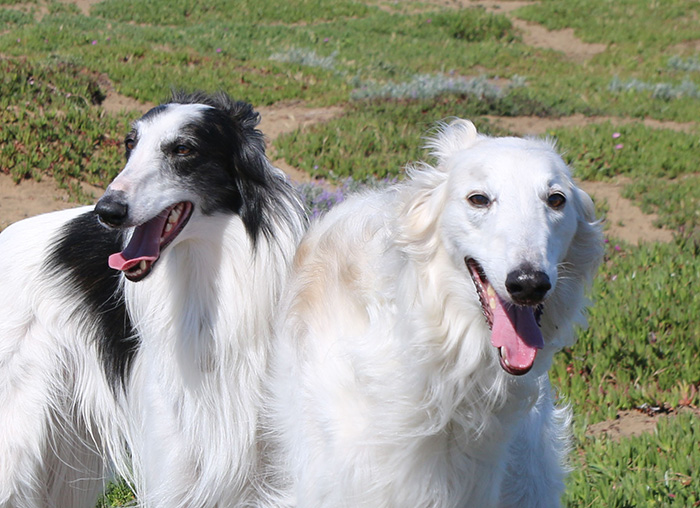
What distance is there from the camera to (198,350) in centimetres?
355

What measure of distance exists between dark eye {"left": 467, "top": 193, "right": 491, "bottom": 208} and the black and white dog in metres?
1.07

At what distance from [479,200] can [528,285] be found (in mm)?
420

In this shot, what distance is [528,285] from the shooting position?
246cm

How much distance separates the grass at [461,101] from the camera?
514cm

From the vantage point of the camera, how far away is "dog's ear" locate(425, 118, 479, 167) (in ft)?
10.2

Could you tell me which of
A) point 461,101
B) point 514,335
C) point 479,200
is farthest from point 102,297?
point 461,101

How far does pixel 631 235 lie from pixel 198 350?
228 inches

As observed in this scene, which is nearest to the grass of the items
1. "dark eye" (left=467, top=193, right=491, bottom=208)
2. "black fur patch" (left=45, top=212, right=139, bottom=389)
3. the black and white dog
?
the black and white dog

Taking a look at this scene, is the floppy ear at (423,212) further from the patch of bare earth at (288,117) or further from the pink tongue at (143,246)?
the patch of bare earth at (288,117)

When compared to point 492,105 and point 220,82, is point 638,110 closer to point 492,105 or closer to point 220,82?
point 492,105

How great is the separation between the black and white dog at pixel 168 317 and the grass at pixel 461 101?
1.09 m

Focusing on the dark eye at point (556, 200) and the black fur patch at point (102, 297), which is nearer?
the dark eye at point (556, 200)

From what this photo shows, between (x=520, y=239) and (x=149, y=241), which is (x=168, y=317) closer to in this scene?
(x=149, y=241)

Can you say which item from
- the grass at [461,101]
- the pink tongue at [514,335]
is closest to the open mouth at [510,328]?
the pink tongue at [514,335]
